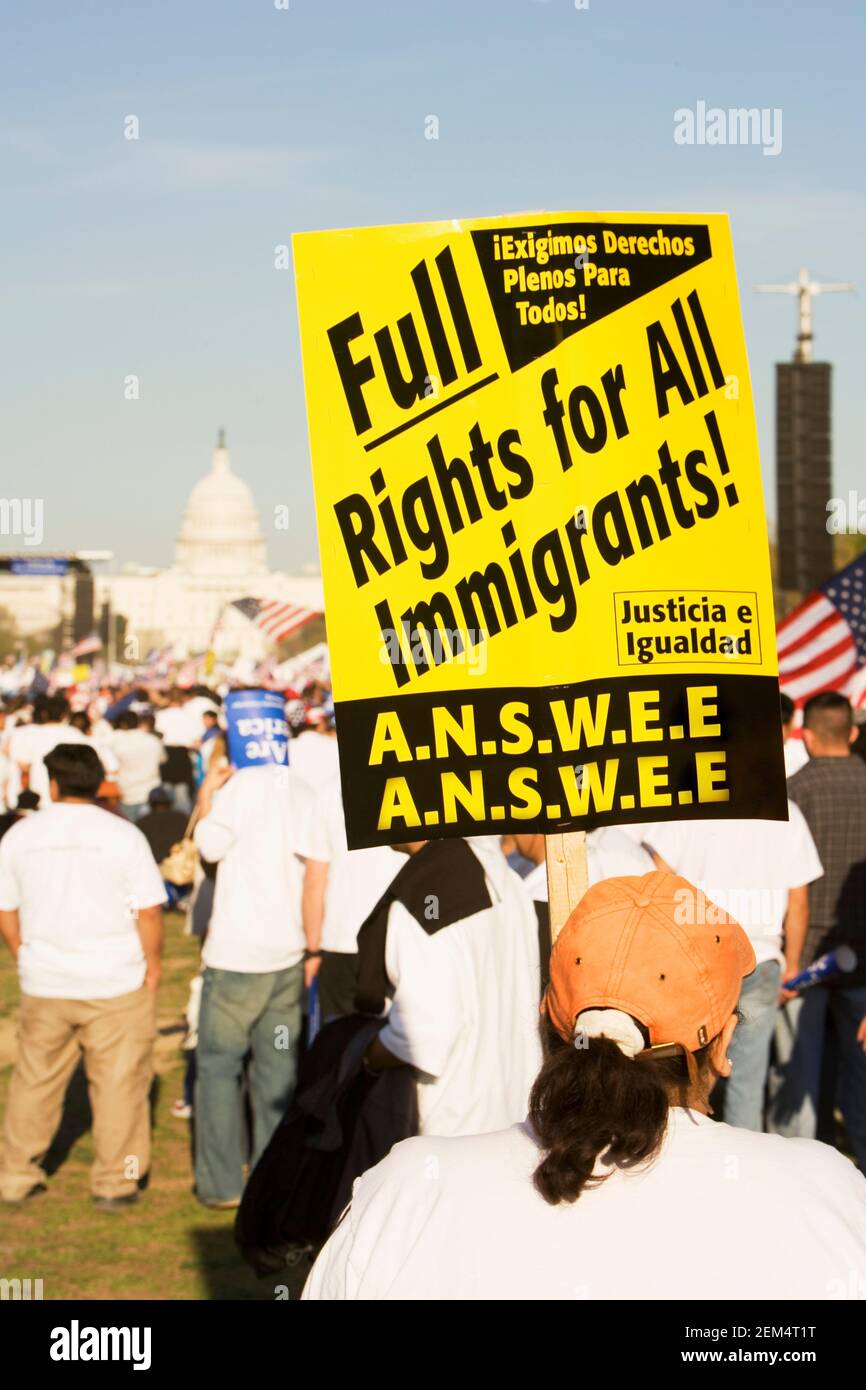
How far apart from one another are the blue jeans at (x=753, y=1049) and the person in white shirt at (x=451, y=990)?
7.52ft

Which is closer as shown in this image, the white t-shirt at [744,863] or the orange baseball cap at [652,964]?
the orange baseball cap at [652,964]

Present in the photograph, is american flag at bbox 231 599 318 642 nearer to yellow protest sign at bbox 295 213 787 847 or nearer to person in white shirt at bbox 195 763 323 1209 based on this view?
person in white shirt at bbox 195 763 323 1209

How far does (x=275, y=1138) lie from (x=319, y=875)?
8.87 ft

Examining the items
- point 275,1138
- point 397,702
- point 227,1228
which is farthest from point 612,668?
point 227,1228

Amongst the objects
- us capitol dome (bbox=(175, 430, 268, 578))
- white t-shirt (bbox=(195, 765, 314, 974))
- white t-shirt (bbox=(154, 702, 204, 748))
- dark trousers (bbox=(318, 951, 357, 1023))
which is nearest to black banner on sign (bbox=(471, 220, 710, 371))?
white t-shirt (bbox=(195, 765, 314, 974))

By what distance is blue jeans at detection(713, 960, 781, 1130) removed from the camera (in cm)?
692

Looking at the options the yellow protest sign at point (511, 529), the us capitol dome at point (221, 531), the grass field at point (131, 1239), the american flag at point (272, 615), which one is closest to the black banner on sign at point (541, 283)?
the yellow protest sign at point (511, 529)

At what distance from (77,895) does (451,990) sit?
327 cm

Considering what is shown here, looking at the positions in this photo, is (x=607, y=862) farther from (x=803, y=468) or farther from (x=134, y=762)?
(x=803, y=468)

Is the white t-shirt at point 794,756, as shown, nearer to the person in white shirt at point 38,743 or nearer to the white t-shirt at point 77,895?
the white t-shirt at point 77,895

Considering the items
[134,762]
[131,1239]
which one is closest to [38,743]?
[134,762]

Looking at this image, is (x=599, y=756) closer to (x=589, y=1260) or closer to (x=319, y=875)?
(x=589, y=1260)

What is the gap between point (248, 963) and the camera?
7.46 meters

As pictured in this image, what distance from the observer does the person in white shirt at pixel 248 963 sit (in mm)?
7469
